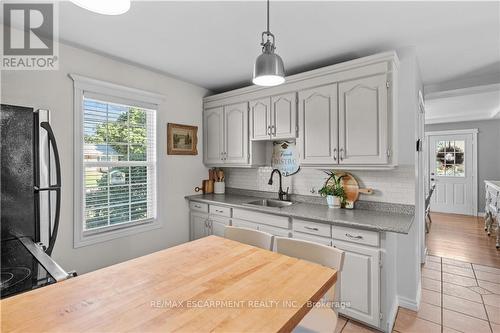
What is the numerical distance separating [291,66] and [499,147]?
239 inches

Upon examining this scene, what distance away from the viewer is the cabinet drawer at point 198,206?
3.21 m

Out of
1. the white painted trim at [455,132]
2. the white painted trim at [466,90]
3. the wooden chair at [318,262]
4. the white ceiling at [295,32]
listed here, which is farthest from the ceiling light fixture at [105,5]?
the white painted trim at [455,132]

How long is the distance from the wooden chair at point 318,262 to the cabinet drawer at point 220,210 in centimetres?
137

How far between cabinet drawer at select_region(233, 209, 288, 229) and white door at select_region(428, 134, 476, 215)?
5657 mm

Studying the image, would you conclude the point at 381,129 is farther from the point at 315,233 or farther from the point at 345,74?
the point at 315,233

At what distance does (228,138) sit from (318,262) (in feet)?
7.25

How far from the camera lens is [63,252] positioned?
7.48 feet

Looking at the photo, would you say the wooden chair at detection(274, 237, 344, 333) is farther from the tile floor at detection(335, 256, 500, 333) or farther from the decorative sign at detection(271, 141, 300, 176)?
the decorative sign at detection(271, 141, 300, 176)

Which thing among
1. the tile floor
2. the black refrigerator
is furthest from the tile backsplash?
the black refrigerator

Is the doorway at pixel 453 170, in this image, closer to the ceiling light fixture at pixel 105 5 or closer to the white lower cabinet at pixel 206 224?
the white lower cabinet at pixel 206 224

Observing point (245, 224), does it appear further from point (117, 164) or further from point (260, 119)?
point (117, 164)

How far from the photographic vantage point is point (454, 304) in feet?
7.78

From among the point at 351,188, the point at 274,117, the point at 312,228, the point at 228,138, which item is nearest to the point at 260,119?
the point at 274,117

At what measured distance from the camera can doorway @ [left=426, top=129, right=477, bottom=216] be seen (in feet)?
19.7
